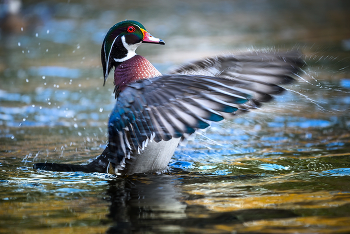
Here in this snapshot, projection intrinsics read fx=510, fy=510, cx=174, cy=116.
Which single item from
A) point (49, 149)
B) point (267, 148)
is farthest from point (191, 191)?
point (49, 149)

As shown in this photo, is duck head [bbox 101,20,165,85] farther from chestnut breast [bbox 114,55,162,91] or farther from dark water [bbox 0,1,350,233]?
dark water [bbox 0,1,350,233]

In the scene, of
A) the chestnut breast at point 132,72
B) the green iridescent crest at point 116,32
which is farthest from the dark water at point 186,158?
the green iridescent crest at point 116,32

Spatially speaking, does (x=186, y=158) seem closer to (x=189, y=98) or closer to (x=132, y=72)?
(x=132, y=72)

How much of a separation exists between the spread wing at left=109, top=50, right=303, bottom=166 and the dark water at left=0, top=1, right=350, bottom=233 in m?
0.26

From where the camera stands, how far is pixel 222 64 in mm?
4414

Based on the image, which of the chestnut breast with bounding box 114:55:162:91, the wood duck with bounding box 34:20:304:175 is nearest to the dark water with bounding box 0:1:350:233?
the wood duck with bounding box 34:20:304:175

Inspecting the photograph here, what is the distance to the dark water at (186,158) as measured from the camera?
10.6 feet

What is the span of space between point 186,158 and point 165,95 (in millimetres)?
1490

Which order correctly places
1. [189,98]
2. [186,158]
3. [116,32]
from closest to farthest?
[189,98] → [116,32] → [186,158]

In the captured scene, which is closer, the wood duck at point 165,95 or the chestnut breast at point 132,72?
the wood duck at point 165,95

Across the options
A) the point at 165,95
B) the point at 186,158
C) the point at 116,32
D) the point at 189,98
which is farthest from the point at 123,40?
the point at 186,158

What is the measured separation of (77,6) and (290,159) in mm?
18809

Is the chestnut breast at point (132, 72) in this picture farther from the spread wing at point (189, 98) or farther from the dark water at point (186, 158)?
the dark water at point (186, 158)

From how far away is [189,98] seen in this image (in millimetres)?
3672
